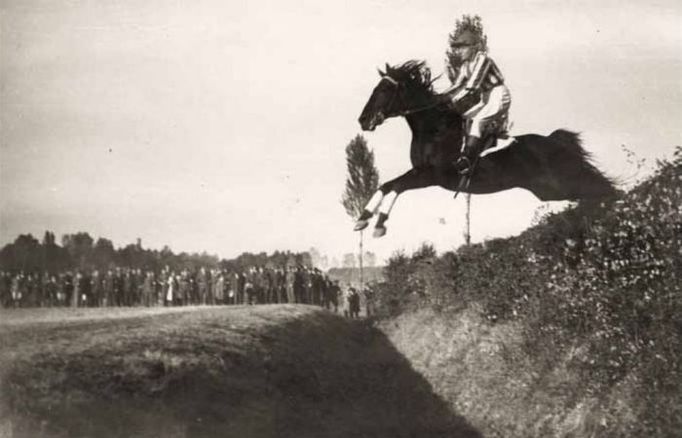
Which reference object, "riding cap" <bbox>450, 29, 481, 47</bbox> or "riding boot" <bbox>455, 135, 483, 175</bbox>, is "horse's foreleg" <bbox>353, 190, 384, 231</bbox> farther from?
"riding cap" <bbox>450, 29, 481, 47</bbox>

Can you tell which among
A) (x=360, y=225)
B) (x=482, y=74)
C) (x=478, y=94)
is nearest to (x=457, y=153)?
(x=478, y=94)

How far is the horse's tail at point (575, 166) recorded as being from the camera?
7.38m

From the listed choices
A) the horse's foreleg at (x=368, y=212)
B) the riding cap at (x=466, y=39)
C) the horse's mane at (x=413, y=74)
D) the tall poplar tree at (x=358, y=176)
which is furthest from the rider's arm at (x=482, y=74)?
the horse's foreleg at (x=368, y=212)

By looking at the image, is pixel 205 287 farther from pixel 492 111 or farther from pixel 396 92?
pixel 492 111

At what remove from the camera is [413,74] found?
7.23 metres

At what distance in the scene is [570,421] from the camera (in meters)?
7.89

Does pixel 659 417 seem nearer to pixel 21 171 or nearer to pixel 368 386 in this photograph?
pixel 368 386

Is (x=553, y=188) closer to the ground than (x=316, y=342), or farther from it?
farther from it

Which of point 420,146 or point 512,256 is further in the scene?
point 512,256

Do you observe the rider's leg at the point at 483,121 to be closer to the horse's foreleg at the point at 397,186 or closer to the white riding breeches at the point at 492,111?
the white riding breeches at the point at 492,111

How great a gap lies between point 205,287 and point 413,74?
660 inches

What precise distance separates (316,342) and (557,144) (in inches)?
245

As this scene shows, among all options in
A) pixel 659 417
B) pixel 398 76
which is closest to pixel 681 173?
pixel 659 417

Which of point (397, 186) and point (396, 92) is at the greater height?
point (396, 92)
